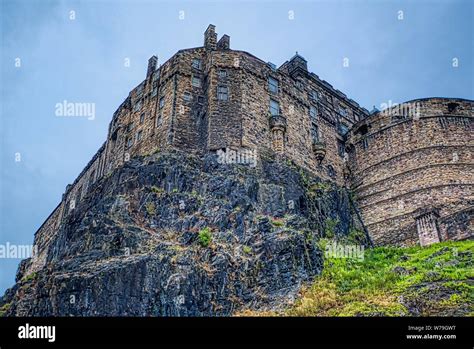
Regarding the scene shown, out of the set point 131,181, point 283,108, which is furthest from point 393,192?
point 131,181

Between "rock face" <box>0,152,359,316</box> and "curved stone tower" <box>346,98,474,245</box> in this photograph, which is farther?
"curved stone tower" <box>346,98,474,245</box>

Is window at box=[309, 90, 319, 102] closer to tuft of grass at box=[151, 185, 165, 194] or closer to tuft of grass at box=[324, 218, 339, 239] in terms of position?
tuft of grass at box=[324, 218, 339, 239]

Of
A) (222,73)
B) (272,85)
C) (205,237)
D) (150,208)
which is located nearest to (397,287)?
(205,237)

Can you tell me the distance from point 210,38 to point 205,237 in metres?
17.1

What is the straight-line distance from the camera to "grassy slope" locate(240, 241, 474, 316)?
66.9ft

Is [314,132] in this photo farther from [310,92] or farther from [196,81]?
[196,81]

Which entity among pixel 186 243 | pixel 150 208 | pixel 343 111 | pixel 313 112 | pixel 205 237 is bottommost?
pixel 186 243

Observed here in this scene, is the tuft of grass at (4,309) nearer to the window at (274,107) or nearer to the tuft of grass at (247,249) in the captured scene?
the tuft of grass at (247,249)

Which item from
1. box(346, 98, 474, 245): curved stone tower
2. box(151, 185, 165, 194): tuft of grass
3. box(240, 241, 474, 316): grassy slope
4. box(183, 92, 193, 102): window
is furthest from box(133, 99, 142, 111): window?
box(240, 241, 474, 316): grassy slope

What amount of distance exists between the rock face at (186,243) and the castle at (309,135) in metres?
2.74

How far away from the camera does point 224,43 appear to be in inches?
1465

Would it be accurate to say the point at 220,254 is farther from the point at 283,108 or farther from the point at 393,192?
the point at 393,192

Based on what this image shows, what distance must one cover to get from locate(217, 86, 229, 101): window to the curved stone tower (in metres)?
12.1
